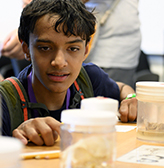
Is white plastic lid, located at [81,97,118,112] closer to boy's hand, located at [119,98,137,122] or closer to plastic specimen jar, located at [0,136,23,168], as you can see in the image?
plastic specimen jar, located at [0,136,23,168]

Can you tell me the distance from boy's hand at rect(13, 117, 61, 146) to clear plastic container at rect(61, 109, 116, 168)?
0.24 m

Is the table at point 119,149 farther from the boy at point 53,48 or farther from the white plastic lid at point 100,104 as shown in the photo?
the boy at point 53,48

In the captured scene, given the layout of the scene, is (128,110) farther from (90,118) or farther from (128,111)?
(90,118)

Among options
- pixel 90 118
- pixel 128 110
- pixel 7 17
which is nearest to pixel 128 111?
pixel 128 110

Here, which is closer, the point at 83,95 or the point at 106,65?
the point at 83,95

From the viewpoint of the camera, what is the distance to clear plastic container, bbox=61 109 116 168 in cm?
59

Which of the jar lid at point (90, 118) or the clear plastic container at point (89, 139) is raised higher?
the jar lid at point (90, 118)

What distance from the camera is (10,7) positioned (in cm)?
343

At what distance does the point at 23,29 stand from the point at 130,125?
1.92 ft

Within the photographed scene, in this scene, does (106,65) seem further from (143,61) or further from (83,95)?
(143,61)

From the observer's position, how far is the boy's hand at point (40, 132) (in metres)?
0.86

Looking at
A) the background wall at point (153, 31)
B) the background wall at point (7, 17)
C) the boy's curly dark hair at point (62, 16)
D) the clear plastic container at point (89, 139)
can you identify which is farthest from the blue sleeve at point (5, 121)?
the background wall at point (153, 31)

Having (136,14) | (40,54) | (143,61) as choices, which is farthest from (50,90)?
(143,61)

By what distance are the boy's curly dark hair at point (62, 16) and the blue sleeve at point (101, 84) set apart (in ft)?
1.11
